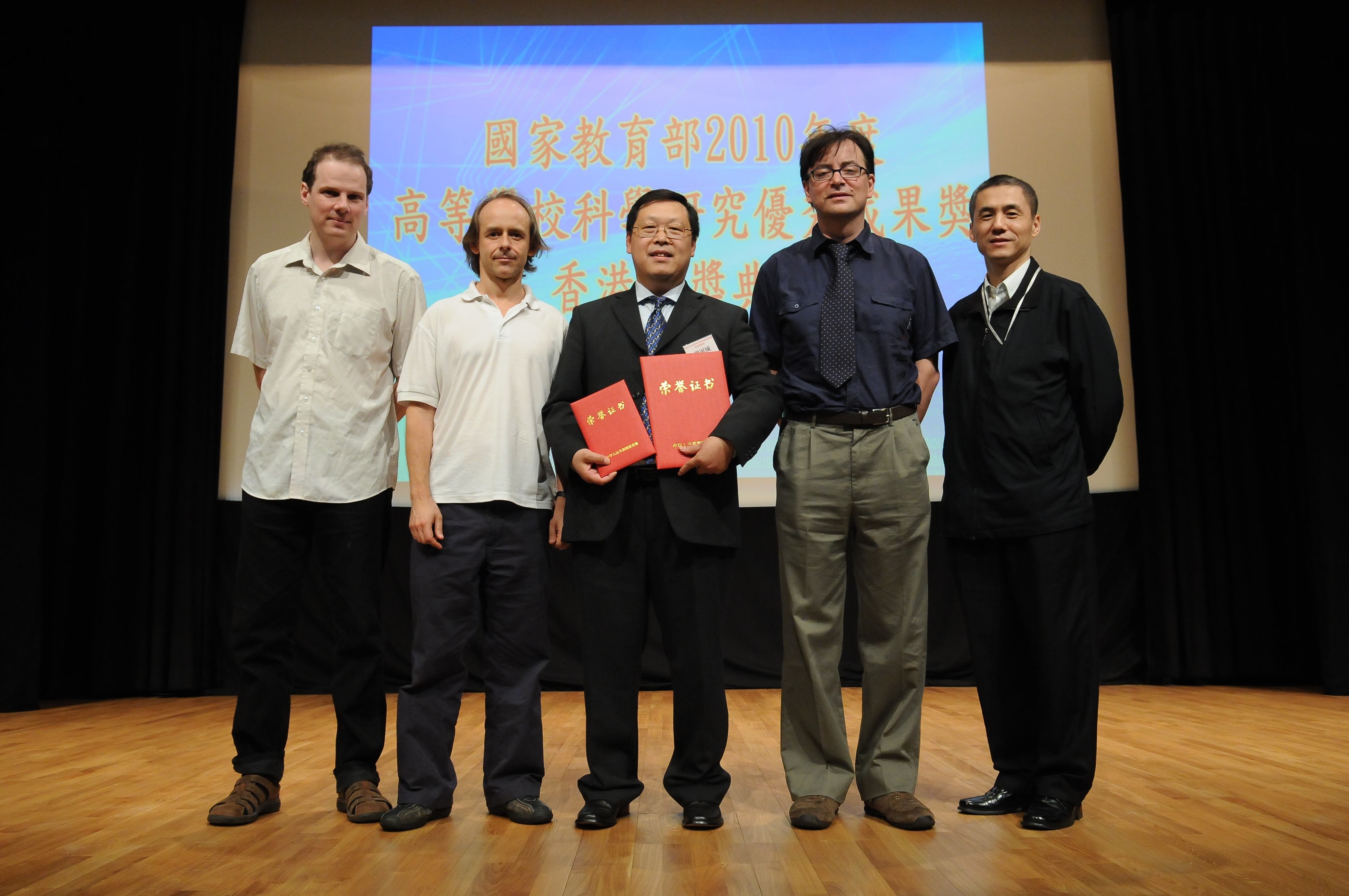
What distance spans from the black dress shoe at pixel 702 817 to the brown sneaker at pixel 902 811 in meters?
0.34

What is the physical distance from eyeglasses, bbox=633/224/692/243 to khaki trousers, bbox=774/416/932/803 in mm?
542

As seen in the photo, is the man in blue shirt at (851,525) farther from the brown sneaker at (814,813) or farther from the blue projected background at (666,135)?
the blue projected background at (666,135)

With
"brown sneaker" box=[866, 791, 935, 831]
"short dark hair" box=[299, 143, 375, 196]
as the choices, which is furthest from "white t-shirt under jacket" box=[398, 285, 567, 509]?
"brown sneaker" box=[866, 791, 935, 831]

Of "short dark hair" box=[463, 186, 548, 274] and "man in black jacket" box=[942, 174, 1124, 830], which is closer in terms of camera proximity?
"man in black jacket" box=[942, 174, 1124, 830]

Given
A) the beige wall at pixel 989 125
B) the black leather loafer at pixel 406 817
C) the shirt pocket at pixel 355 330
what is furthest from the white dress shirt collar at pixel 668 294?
the beige wall at pixel 989 125

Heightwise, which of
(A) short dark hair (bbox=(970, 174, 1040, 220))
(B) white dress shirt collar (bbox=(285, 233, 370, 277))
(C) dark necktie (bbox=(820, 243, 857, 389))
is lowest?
(C) dark necktie (bbox=(820, 243, 857, 389))

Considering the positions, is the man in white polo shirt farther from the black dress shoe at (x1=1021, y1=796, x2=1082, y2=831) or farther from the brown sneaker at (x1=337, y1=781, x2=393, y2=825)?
the black dress shoe at (x1=1021, y1=796, x2=1082, y2=831)

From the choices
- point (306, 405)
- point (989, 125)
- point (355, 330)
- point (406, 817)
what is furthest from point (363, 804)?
point (989, 125)

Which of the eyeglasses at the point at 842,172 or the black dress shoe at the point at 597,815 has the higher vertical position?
the eyeglasses at the point at 842,172

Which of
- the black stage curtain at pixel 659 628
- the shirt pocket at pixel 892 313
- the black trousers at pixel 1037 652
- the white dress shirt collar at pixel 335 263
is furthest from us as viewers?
the black stage curtain at pixel 659 628

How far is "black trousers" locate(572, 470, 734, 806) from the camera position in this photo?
203 cm

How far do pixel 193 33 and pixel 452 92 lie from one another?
4.37 feet

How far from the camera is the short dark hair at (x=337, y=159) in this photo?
2240 millimetres

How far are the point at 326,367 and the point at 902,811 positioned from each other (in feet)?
5.40
